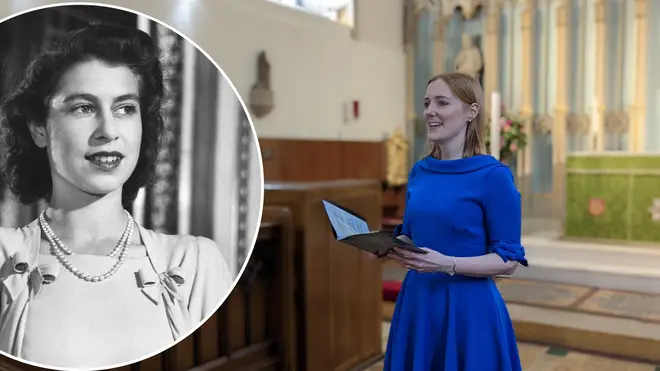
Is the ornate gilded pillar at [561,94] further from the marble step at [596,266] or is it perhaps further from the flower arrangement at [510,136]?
the marble step at [596,266]

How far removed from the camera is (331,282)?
3004mm

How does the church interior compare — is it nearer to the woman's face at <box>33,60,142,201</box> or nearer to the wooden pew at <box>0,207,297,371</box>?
the wooden pew at <box>0,207,297,371</box>

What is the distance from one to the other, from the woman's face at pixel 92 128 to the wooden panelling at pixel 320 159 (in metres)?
4.13

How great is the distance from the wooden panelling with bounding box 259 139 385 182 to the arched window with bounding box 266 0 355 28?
55.1 inches

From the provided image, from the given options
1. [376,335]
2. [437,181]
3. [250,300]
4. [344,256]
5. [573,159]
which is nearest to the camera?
[437,181]

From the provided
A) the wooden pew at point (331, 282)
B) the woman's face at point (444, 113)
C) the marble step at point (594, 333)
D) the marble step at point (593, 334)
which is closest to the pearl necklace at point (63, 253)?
the woman's face at point (444, 113)

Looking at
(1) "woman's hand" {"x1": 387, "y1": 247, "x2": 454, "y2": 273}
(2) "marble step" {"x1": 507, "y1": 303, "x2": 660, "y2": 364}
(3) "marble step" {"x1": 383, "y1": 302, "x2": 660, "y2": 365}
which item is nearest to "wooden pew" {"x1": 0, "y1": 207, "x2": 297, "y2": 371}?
(1) "woman's hand" {"x1": 387, "y1": 247, "x2": 454, "y2": 273}

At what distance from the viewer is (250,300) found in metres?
2.64

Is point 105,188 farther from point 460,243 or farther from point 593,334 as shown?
point 593,334

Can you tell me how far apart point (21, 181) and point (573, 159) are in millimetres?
5646

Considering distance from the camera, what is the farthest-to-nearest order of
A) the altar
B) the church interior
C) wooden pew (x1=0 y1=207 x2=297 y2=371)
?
the altar, the church interior, wooden pew (x1=0 y1=207 x2=297 y2=371)

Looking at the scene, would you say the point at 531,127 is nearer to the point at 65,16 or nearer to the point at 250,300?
the point at 250,300

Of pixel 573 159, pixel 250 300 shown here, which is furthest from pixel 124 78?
pixel 573 159

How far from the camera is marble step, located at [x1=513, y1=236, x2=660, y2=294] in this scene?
5312mm
